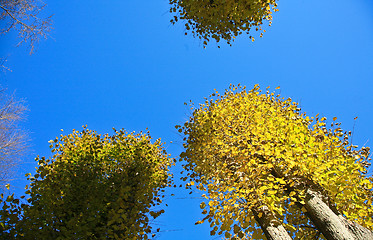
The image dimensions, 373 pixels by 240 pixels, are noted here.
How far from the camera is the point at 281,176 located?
5.30m

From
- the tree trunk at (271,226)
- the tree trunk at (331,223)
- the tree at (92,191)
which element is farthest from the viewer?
the tree at (92,191)

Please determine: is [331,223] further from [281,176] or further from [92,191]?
[92,191]

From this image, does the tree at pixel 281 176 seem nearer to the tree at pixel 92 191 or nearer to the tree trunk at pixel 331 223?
the tree trunk at pixel 331 223

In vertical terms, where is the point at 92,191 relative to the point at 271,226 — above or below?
above

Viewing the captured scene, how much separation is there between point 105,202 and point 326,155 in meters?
6.59

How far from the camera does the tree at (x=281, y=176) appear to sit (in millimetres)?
3998

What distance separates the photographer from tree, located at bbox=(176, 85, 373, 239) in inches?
157

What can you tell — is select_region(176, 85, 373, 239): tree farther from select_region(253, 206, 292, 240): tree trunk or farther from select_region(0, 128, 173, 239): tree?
select_region(0, 128, 173, 239): tree

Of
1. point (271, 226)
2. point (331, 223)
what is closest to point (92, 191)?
point (271, 226)

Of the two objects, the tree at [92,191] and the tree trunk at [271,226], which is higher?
the tree at [92,191]

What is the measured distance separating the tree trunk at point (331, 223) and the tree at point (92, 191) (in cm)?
401

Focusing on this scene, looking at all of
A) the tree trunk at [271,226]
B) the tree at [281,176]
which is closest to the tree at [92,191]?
the tree at [281,176]

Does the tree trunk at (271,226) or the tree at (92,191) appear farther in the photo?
the tree at (92,191)

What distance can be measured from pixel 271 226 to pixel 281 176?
1726mm
